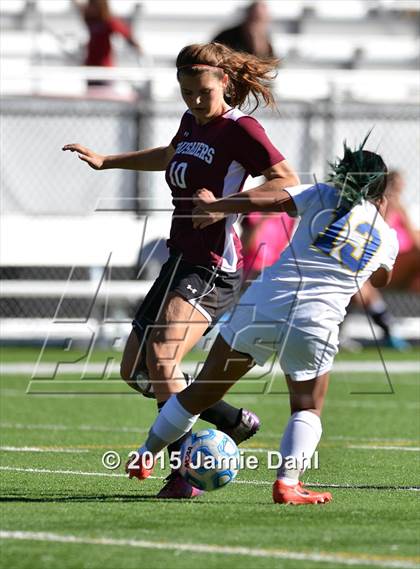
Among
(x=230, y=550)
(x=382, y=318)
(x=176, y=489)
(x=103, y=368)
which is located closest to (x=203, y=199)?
(x=176, y=489)

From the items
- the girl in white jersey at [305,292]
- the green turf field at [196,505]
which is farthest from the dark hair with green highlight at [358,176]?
the green turf field at [196,505]

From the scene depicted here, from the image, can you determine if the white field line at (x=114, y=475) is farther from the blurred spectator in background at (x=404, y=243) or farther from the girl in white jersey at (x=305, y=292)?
the blurred spectator in background at (x=404, y=243)

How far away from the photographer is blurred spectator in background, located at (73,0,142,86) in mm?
16031

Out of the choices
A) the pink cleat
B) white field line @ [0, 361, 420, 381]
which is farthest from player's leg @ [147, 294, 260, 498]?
white field line @ [0, 361, 420, 381]

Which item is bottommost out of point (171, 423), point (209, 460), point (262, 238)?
point (262, 238)

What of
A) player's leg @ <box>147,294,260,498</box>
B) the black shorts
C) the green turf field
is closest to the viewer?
the green turf field

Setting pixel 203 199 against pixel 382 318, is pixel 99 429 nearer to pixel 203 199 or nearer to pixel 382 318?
pixel 203 199

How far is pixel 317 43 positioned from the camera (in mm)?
20438

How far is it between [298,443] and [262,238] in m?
9.12

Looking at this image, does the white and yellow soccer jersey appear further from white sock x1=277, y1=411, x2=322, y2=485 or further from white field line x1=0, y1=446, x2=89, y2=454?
white field line x1=0, y1=446, x2=89, y2=454

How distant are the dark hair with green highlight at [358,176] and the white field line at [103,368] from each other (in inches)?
289

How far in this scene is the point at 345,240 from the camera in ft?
19.2

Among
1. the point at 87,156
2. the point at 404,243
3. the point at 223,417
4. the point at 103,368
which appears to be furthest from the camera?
the point at 404,243

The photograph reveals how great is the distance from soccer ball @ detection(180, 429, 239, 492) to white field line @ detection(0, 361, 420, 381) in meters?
6.83
